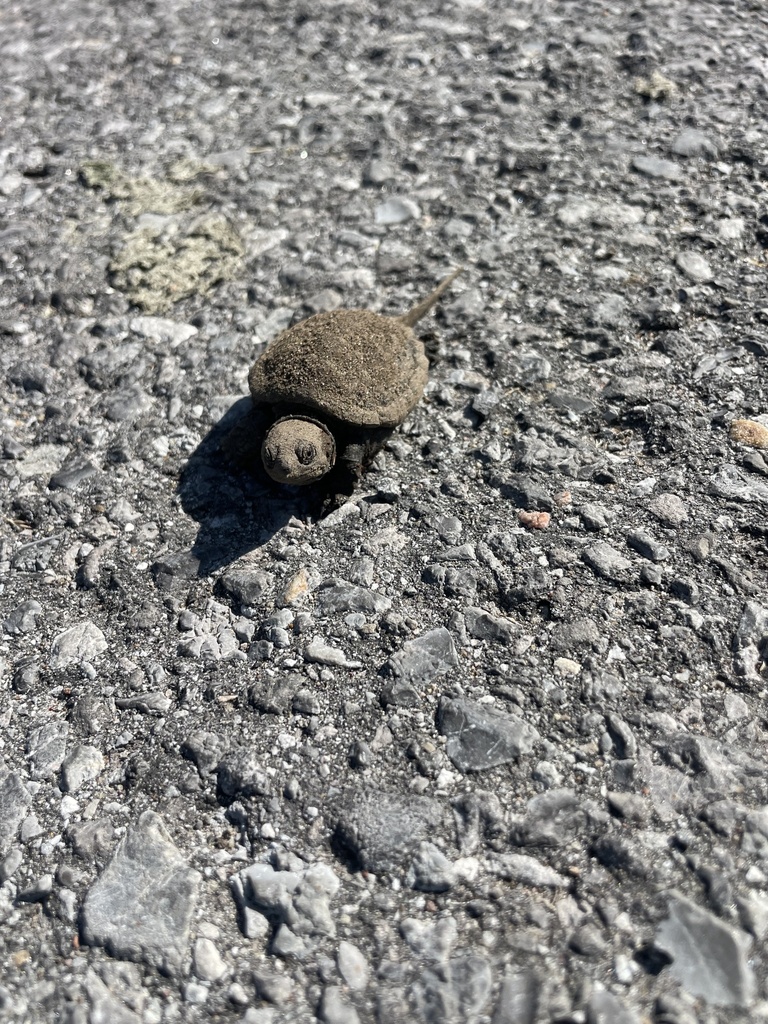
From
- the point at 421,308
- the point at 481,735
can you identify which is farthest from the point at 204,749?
the point at 421,308

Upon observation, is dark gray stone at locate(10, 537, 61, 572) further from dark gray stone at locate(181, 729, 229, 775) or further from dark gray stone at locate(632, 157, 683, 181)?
dark gray stone at locate(632, 157, 683, 181)

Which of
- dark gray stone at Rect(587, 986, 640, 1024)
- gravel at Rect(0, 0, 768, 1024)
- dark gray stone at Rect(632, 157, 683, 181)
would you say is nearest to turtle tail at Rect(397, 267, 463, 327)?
gravel at Rect(0, 0, 768, 1024)

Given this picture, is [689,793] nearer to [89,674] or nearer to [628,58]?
[89,674]

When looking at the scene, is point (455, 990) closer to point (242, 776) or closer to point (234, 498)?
point (242, 776)

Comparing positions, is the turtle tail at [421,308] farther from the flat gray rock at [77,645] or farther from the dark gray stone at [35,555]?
the flat gray rock at [77,645]

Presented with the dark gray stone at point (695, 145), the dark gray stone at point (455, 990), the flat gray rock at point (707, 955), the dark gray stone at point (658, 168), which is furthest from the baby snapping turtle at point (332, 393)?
the dark gray stone at point (695, 145)
